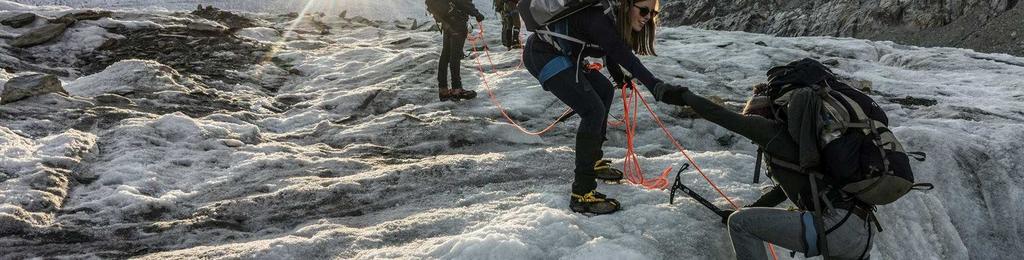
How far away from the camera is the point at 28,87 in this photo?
347 inches

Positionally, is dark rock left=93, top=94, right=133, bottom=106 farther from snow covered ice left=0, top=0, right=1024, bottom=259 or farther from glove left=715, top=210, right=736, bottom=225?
glove left=715, top=210, right=736, bottom=225

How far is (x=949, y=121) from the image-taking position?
8.50m

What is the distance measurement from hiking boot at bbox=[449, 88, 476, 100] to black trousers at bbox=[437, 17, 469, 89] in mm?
82

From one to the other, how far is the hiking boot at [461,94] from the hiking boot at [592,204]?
19.5ft

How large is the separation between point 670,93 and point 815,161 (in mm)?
1047

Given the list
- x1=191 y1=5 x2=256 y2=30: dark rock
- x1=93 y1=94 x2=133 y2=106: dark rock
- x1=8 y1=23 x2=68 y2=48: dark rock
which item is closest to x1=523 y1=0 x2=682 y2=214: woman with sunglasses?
x1=93 y1=94 x2=133 y2=106: dark rock

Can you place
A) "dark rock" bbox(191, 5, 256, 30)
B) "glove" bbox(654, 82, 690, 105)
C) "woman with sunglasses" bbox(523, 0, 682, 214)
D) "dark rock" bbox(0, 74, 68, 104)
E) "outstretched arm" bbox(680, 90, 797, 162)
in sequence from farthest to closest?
"dark rock" bbox(191, 5, 256, 30) < "dark rock" bbox(0, 74, 68, 104) < "woman with sunglasses" bbox(523, 0, 682, 214) < "glove" bbox(654, 82, 690, 105) < "outstretched arm" bbox(680, 90, 797, 162)

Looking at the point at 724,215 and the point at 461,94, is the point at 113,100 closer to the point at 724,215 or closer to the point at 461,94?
the point at 461,94

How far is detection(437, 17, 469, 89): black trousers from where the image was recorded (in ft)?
32.5

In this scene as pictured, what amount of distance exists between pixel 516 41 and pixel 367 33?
10.1 meters

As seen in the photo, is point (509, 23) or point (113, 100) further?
point (509, 23)

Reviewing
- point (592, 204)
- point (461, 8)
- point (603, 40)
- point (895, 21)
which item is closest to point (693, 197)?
point (592, 204)

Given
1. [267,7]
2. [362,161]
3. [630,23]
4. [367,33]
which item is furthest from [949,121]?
[267,7]

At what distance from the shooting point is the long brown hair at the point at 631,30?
466cm
